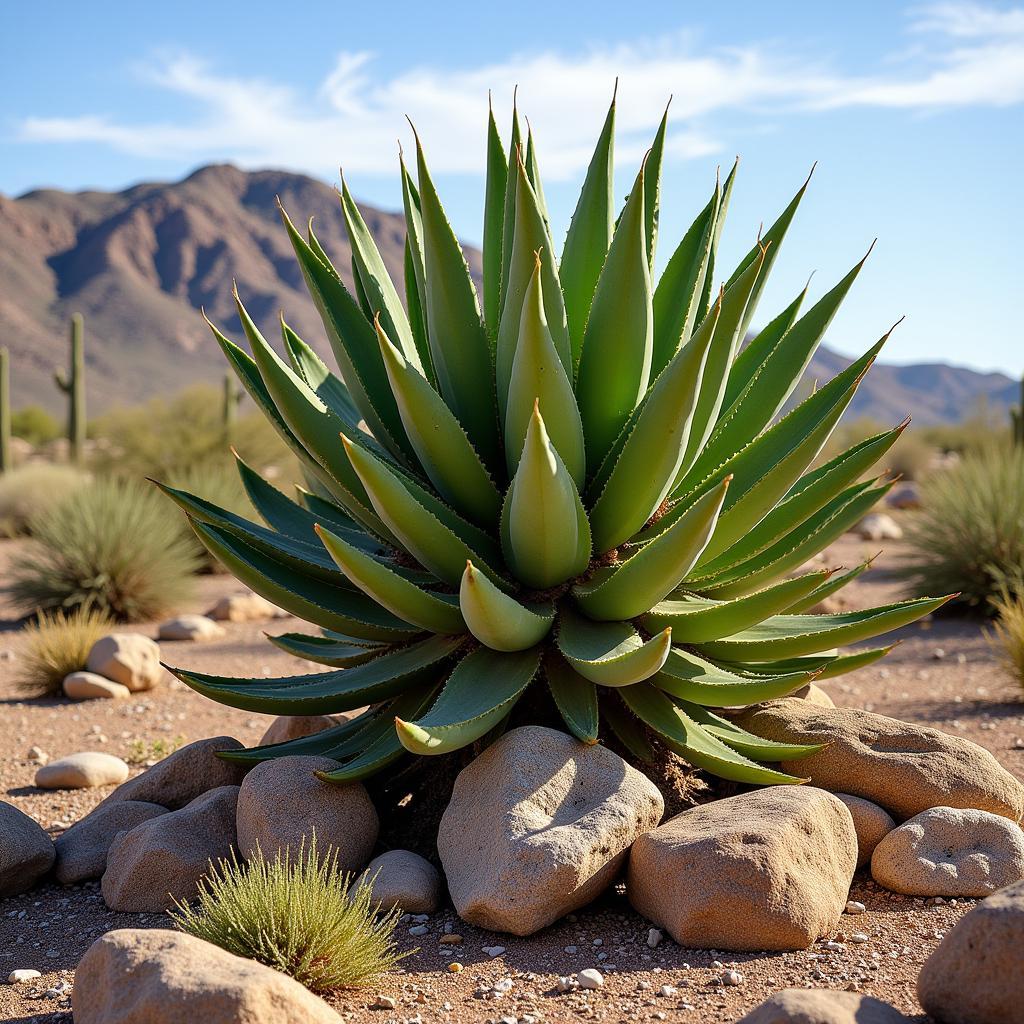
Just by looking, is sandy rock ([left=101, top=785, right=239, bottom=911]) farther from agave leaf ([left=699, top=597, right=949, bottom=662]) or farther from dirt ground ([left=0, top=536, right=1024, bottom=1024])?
agave leaf ([left=699, top=597, right=949, bottom=662])

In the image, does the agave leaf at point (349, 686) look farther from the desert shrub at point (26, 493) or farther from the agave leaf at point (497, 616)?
the desert shrub at point (26, 493)

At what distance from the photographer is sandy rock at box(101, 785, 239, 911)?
378 cm

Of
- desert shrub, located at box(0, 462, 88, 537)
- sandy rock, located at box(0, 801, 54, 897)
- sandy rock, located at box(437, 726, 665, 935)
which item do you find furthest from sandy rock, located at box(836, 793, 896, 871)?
desert shrub, located at box(0, 462, 88, 537)

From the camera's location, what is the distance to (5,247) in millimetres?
105438

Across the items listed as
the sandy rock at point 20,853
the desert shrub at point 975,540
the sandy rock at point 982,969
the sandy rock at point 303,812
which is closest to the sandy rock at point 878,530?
the desert shrub at point 975,540

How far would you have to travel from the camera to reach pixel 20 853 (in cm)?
402

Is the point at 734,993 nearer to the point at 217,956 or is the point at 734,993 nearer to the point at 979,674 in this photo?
the point at 217,956

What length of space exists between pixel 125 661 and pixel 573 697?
16.7 ft

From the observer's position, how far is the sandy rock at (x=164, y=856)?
3.78 m

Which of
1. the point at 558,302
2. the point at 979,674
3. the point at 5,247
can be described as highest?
the point at 5,247

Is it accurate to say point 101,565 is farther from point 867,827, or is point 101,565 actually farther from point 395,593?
point 867,827

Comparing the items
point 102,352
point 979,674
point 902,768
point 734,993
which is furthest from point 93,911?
point 102,352

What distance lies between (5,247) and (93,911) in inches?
4480

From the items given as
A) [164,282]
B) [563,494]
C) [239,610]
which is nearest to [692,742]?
[563,494]
